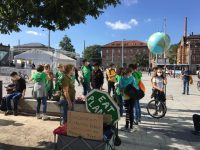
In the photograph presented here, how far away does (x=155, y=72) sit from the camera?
35.2 feet

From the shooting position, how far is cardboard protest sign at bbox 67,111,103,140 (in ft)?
16.6

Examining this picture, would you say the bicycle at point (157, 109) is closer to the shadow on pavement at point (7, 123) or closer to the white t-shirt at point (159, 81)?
the white t-shirt at point (159, 81)

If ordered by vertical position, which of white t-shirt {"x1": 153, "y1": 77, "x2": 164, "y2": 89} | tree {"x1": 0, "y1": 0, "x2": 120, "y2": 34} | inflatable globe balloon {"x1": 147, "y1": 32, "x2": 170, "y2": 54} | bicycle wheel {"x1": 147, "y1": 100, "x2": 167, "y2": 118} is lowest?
bicycle wheel {"x1": 147, "y1": 100, "x2": 167, "y2": 118}

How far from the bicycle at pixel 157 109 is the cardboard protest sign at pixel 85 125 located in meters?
5.58

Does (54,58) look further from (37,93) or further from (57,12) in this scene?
(57,12)

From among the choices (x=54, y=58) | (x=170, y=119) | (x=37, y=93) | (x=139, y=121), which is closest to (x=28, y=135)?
(x=37, y=93)

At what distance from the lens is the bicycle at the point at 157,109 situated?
10.4m

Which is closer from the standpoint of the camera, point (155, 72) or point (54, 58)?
point (155, 72)

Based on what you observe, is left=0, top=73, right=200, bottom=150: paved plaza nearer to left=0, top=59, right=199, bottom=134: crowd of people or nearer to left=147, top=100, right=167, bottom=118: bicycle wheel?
left=147, top=100, right=167, bottom=118: bicycle wheel

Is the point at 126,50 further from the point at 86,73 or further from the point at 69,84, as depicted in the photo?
the point at 69,84

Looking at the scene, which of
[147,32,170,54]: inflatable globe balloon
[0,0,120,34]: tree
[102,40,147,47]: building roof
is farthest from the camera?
[102,40,147,47]: building roof

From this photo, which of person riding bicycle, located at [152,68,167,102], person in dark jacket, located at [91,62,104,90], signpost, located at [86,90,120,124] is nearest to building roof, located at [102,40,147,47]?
person in dark jacket, located at [91,62,104,90]

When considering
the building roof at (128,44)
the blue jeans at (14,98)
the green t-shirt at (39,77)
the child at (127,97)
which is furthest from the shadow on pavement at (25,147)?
the building roof at (128,44)

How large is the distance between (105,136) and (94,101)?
0.64m
